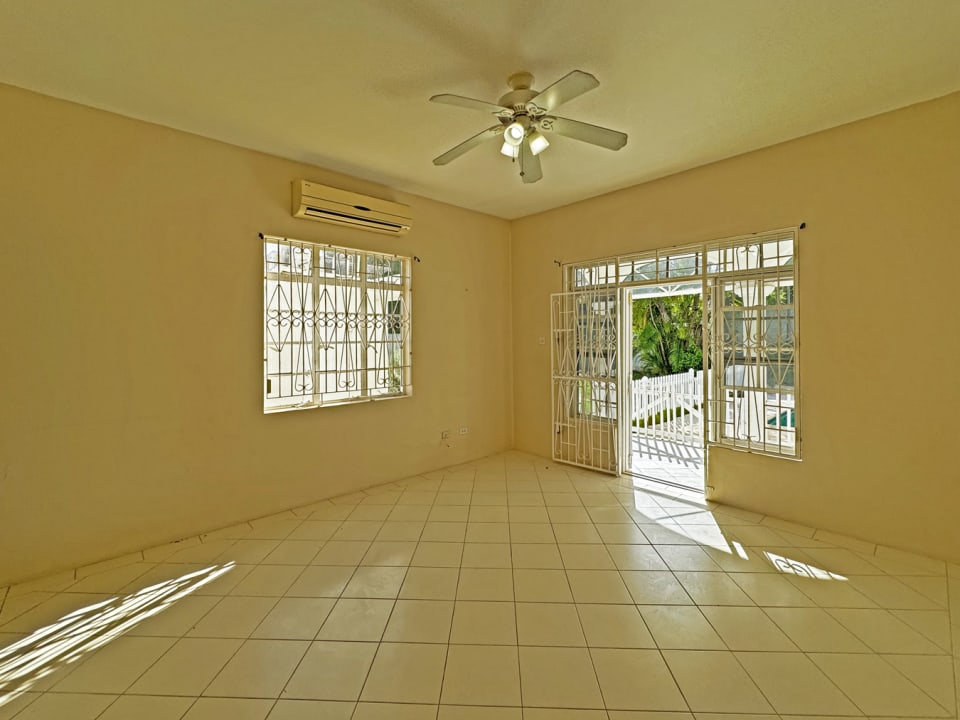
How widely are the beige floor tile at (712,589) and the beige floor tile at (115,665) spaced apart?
2.55 meters

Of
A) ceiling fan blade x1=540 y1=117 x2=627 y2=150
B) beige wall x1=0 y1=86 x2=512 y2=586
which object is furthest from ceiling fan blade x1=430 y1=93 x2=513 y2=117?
beige wall x1=0 y1=86 x2=512 y2=586

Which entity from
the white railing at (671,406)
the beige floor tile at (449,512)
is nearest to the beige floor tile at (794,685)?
the beige floor tile at (449,512)

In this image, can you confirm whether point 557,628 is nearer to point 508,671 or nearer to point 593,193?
point 508,671

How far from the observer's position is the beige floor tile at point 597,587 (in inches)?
86.5

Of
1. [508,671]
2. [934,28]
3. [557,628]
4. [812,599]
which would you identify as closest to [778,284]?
[934,28]

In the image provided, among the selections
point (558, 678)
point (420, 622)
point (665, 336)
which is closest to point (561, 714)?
point (558, 678)

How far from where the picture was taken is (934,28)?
1944 millimetres

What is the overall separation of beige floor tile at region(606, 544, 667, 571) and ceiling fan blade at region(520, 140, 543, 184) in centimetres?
248

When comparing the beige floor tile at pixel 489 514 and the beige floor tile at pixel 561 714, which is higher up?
the beige floor tile at pixel 489 514

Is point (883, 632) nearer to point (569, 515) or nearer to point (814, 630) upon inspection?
point (814, 630)

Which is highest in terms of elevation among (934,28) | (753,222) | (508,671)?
(934,28)

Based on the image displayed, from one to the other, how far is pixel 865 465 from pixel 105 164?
206 inches

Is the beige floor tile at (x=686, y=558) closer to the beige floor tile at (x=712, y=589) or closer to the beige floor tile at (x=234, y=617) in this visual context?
the beige floor tile at (x=712, y=589)

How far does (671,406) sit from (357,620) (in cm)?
497
